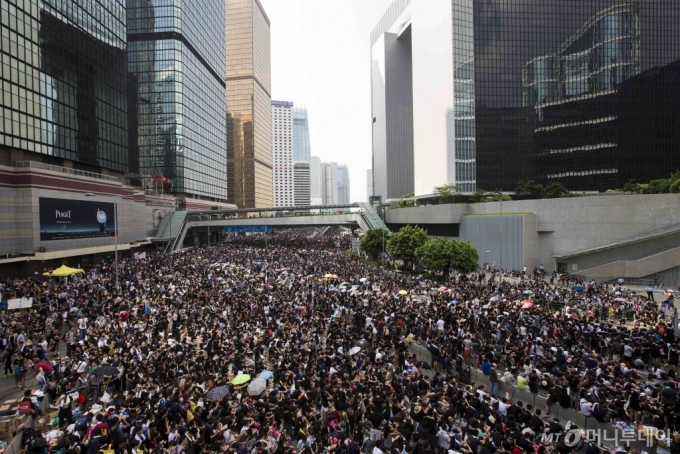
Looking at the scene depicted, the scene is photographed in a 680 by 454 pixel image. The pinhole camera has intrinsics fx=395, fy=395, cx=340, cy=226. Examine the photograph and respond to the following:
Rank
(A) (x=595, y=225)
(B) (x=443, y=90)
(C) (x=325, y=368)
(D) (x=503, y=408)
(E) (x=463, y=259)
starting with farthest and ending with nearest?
(B) (x=443, y=90)
(A) (x=595, y=225)
(E) (x=463, y=259)
(C) (x=325, y=368)
(D) (x=503, y=408)

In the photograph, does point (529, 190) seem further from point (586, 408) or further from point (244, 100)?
point (244, 100)

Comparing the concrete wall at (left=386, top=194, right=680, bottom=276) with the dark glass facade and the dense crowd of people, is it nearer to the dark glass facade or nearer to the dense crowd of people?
the dense crowd of people

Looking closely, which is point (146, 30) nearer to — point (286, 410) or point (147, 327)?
point (147, 327)

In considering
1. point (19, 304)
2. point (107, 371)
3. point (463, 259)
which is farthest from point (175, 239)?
point (107, 371)

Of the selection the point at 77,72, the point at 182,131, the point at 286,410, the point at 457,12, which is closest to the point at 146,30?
the point at 182,131

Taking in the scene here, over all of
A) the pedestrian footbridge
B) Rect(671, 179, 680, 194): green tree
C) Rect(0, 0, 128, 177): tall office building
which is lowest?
the pedestrian footbridge

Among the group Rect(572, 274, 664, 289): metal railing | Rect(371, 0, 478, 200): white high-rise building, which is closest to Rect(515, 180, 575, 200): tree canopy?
Rect(371, 0, 478, 200): white high-rise building

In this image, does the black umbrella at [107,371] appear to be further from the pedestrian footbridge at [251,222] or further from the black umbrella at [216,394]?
the pedestrian footbridge at [251,222]
